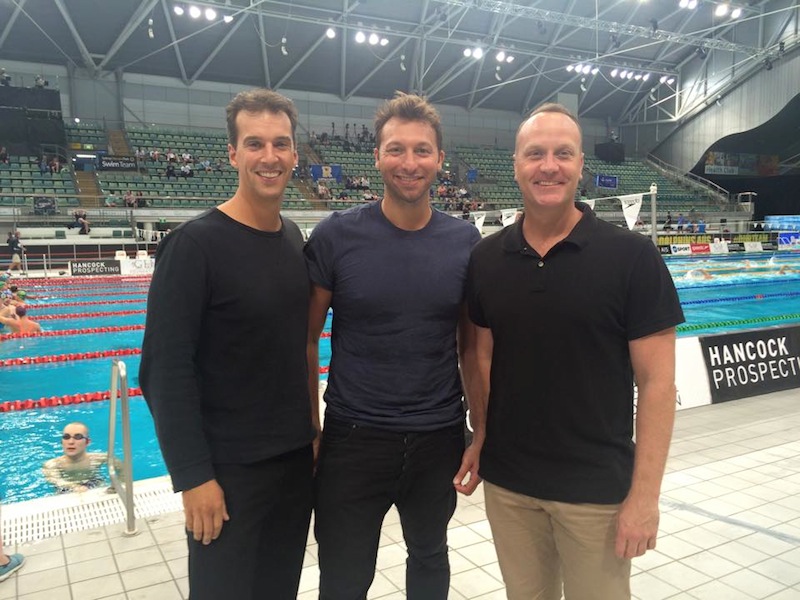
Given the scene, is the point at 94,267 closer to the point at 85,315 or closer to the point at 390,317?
the point at 85,315

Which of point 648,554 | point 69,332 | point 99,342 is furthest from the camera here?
point 69,332

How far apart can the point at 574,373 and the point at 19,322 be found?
9.58m

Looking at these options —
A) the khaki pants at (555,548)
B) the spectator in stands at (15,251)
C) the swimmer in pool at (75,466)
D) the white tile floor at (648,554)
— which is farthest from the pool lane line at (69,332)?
the khaki pants at (555,548)

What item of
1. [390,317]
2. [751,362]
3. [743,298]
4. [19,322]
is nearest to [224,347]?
[390,317]

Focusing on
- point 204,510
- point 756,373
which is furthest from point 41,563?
point 756,373

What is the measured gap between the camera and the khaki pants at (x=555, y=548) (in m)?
1.61

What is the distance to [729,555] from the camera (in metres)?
2.74

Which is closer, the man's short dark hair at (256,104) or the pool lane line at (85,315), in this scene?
the man's short dark hair at (256,104)

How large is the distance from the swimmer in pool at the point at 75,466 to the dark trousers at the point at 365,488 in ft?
11.0

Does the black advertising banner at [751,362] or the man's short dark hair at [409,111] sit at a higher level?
the man's short dark hair at [409,111]

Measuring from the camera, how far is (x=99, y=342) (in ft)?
30.1

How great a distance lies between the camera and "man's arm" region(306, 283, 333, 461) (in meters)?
1.89

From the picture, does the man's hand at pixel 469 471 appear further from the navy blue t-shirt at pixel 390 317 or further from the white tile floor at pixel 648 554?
the white tile floor at pixel 648 554

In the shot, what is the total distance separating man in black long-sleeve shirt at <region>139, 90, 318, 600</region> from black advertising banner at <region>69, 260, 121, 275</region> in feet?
50.5
